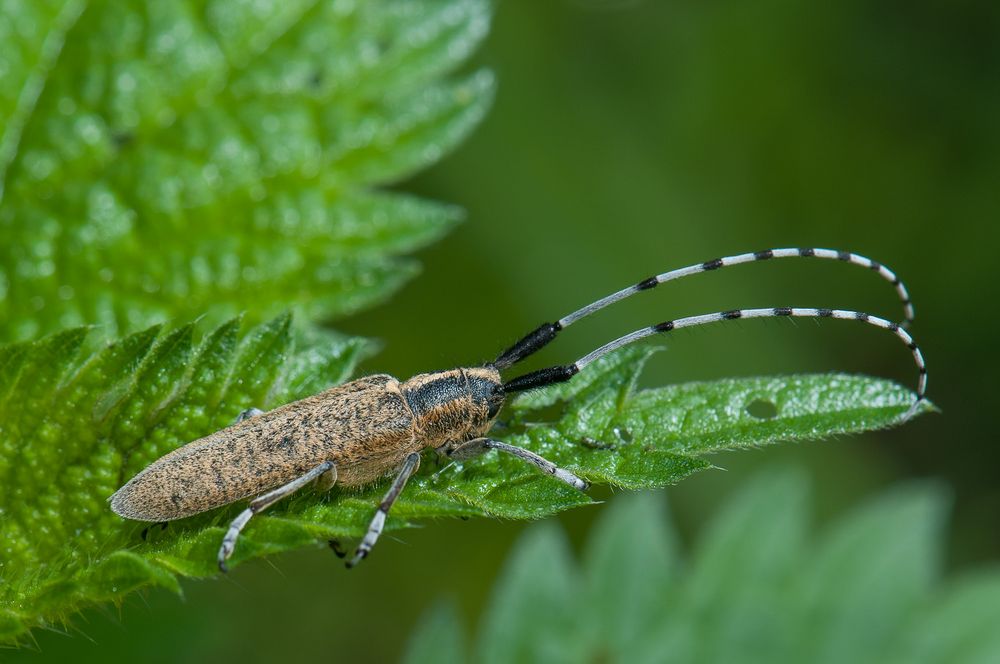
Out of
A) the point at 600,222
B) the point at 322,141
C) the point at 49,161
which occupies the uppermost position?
the point at 49,161

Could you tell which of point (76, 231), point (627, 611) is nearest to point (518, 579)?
point (627, 611)

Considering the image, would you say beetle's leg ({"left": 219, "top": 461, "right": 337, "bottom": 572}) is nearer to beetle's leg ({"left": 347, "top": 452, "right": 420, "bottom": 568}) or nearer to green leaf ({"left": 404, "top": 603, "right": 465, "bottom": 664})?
beetle's leg ({"left": 347, "top": 452, "right": 420, "bottom": 568})

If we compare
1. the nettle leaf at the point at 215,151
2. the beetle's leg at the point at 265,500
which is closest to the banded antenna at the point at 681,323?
the nettle leaf at the point at 215,151

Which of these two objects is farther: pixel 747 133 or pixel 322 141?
pixel 747 133

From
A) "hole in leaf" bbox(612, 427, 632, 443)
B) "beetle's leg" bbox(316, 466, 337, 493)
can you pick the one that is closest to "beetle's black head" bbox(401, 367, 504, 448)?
"beetle's leg" bbox(316, 466, 337, 493)

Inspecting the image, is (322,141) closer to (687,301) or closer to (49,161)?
(49,161)

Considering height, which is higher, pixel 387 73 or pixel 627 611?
pixel 387 73
